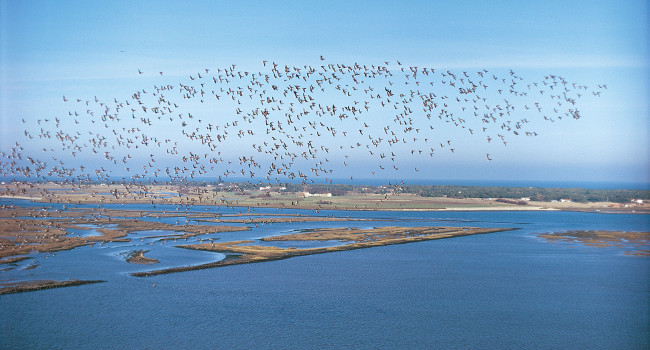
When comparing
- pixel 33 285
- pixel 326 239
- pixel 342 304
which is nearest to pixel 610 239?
pixel 326 239

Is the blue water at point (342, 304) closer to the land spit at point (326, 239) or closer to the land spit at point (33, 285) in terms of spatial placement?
the land spit at point (33, 285)

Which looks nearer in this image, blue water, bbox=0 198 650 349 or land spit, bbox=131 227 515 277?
blue water, bbox=0 198 650 349

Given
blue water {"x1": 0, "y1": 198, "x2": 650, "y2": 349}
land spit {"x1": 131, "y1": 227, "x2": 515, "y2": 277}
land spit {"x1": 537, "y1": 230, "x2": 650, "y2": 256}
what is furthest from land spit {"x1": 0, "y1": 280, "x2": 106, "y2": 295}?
land spit {"x1": 537, "y1": 230, "x2": 650, "y2": 256}

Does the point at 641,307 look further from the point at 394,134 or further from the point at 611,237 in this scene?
the point at 611,237

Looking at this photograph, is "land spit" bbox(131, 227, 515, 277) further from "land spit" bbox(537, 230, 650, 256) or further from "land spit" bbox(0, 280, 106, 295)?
"land spit" bbox(537, 230, 650, 256)

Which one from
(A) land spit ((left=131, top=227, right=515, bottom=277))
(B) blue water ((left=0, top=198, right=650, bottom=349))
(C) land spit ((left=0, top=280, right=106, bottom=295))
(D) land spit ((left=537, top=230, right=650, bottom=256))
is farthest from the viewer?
(D) land spit ((left=537, top=230, right=650, bottom=256))

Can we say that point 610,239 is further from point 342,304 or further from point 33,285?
point 33,285
